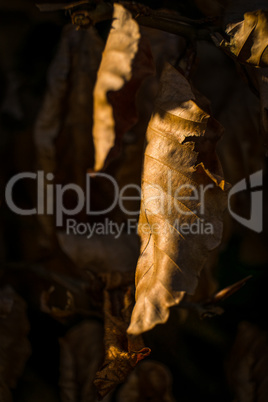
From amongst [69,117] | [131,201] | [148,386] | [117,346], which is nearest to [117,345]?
[117,346]

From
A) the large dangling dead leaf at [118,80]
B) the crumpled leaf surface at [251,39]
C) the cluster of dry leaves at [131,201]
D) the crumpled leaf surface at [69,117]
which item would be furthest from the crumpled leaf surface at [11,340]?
the crumpled leaf surface at [251,39]

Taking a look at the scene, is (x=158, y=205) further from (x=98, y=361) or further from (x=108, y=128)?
(x=98, y=361)

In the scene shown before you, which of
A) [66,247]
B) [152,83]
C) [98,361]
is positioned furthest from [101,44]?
[98,361]

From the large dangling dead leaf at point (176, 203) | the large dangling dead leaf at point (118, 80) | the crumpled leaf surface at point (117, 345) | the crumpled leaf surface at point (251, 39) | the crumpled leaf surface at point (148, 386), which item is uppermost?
the crumpled leaf surface at point (251, 39)

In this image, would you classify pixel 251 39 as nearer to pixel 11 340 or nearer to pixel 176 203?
pixel 176 203

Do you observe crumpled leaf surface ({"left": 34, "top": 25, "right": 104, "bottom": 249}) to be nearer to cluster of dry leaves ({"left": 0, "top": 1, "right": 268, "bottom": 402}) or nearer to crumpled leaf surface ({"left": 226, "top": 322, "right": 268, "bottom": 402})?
cluster of dry leaves ({"left": 0, "top": 1, "right": 268, "bottom": 402})

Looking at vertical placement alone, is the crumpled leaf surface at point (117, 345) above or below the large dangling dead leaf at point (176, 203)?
below

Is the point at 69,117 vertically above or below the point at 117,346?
above

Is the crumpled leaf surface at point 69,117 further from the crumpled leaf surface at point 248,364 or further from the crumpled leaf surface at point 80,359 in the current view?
the crumpled leaf surface at point 248,364
